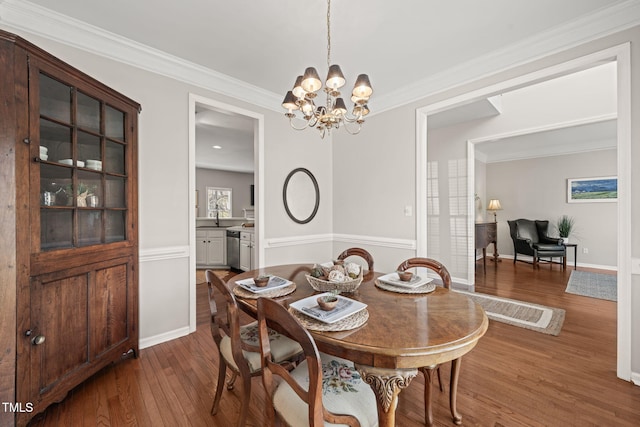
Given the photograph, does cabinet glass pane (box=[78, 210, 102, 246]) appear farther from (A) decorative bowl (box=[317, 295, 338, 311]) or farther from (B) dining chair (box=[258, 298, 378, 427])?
(A) decorative bowl (box=[317, 295, 338, 311])

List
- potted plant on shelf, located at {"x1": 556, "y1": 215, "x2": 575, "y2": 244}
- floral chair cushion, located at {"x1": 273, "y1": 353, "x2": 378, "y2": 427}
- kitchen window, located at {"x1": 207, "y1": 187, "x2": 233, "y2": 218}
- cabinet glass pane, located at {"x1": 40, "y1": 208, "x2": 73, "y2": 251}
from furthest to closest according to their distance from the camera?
kitchen window, located at {"x1": 207, "y1": 187, "x2": 233, "y2": 218}, potted plant on shelf, located at {"x1": 556, "y1": 215, "x2": 575, "y2": 244}, cabinet glass pane, located at {"x1": 40, "y1": 208, "x2": 73, "y2": 251}, floral chair cushion, located at {"x1": 273, "y1": 353, "x2": 378, "y2": 427}

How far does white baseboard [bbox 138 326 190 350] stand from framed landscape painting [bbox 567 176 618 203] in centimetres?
751

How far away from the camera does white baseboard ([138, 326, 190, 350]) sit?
2.37 meters

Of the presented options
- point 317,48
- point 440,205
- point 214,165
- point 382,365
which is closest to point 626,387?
point 382,365

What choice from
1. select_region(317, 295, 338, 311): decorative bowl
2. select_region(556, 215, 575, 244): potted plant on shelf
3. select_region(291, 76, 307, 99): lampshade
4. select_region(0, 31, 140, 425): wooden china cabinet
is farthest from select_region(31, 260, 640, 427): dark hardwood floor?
select_region(556, 215, 575, 244): potted plant on shelf

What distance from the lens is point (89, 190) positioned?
1.85 m

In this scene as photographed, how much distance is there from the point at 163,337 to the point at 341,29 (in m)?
3.04

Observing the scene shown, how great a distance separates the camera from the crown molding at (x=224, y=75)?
1.88m

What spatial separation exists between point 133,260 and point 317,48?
2315 mm

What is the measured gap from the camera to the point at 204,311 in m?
3.23

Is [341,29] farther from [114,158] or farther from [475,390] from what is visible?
[475,390]

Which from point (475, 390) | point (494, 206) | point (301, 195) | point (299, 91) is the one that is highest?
point (299, 91)

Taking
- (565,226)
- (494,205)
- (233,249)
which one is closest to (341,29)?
(233,249)

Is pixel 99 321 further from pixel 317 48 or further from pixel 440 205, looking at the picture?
Answer: pixel 440 205
